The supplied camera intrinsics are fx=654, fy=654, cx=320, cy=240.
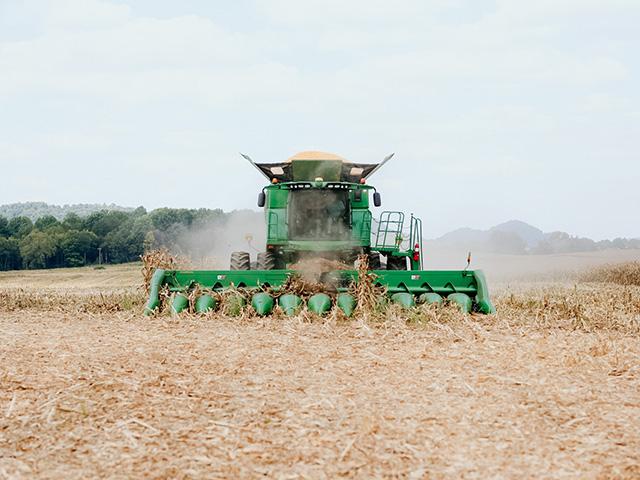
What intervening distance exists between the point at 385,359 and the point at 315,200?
19.3 ft

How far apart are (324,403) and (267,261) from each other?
24.3 ft

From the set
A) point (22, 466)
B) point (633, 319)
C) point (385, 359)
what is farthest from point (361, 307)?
point (22, 466)

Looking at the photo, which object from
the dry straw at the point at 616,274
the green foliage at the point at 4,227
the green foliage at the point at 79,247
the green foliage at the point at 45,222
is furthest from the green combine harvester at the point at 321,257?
the green foliage at the point at 4,227

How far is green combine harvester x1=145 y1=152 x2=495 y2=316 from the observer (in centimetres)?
1045

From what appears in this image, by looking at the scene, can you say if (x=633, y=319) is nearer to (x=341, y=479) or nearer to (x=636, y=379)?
(x=636, y=379)

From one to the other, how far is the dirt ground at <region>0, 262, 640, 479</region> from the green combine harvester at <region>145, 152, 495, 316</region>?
5.16 feet

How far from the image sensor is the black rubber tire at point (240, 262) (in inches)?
484

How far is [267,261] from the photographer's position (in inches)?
486

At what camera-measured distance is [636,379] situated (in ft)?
19.7

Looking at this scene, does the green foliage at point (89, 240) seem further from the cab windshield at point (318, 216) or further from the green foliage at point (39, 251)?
the cab windshield at point (318, 216)

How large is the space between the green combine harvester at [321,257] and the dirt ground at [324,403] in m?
1.57

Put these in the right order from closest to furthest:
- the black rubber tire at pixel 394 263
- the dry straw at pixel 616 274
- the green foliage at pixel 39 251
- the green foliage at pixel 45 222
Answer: the black rubber tire at pixel 394 263 < the dry straw at pixel 616 274 < the green foliage at pixel 39 251 < the green foliage at pixel 45 222

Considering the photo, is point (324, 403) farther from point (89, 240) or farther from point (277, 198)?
point (89, 240)

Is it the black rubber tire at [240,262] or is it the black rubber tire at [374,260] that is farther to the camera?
the black rubber tire at [374,260]
